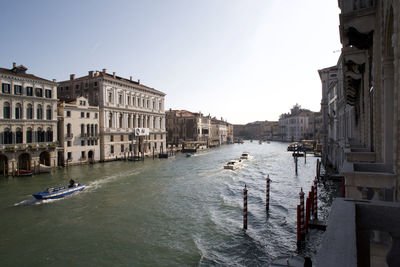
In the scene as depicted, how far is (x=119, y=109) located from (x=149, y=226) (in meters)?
27.5

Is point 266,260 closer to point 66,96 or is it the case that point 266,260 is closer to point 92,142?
point 92,142

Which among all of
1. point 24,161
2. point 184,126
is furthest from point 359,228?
point 184,126

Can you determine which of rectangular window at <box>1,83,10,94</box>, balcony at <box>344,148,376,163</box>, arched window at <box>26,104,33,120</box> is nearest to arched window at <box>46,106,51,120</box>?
arched window at <box>26,104,33,120</box>

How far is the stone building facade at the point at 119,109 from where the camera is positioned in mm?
33812

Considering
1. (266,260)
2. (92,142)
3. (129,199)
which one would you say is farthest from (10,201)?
(92,142)

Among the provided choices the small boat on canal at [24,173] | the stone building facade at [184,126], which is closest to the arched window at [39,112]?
the small boat on canal at [24,173]

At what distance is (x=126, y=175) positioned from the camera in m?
23.7

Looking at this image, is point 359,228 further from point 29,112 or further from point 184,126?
point 184,126

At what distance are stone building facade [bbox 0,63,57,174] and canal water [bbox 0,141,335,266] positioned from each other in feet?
16.5

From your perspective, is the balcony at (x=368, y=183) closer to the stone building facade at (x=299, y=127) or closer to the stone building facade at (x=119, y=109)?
the stone building facade at (x=119, y=109)

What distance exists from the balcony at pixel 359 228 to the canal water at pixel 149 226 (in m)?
6.43

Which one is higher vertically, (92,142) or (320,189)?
(92,142)

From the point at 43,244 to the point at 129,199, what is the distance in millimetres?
6118

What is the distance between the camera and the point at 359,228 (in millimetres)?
2654
